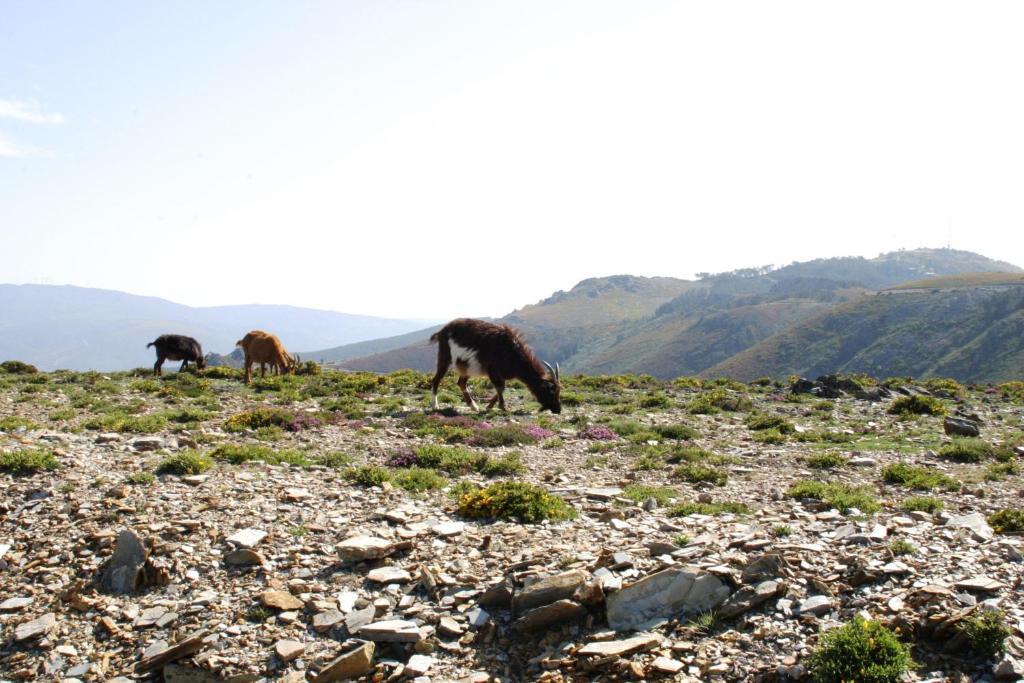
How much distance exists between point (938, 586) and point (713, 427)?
11994 mm

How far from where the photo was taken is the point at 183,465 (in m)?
11.8

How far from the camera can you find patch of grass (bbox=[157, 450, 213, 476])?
38.6ft

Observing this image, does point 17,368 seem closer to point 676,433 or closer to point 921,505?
point 676,433

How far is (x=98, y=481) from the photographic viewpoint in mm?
10930

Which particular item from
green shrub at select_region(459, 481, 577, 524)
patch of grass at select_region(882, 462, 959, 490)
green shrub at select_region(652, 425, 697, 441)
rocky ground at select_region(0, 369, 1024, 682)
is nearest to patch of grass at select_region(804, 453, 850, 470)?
rocky ground at select_region(0, 369, 1024, 682)

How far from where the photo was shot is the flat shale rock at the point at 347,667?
6.84 meters

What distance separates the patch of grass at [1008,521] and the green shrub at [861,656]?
383cm

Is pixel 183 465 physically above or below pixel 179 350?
below

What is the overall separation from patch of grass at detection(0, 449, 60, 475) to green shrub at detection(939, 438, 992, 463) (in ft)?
57.4

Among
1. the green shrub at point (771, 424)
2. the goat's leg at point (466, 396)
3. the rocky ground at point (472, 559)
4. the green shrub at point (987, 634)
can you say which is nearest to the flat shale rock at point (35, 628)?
the rocky ground at point (472, 559)

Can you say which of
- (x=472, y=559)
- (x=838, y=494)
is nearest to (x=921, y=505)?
(x=838, y=494)

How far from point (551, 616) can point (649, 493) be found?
446 cm

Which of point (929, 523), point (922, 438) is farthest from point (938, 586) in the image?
point (922, 438)

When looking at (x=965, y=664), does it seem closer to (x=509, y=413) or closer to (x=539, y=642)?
(x=539, y=642)
